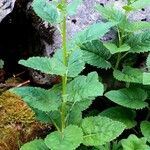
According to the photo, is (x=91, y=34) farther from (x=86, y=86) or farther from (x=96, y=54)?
(x=96, y=54)

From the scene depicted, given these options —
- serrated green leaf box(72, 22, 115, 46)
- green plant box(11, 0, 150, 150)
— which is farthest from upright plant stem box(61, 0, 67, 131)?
serrated green leaf box(72, 22, 115, 46)

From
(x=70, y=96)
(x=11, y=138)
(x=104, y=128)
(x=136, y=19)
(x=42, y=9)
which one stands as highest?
(x=42, y=9)

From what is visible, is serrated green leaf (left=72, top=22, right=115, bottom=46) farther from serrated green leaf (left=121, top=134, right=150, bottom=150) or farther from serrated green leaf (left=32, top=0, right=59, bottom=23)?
serrated green leaf (left=121, top=134, right=150, bottom=150)

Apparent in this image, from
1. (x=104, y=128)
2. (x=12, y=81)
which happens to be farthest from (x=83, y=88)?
(x=12, y=81)

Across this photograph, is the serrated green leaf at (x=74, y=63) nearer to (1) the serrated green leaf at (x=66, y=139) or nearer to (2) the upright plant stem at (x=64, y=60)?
(2) the upright plant stem at (x=64, y=60)

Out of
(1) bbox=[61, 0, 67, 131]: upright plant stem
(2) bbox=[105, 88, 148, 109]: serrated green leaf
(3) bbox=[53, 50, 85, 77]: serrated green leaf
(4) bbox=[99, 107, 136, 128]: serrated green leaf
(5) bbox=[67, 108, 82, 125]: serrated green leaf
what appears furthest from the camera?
(4) bbox=[99, 107, 136, 128]: serrated green leaf

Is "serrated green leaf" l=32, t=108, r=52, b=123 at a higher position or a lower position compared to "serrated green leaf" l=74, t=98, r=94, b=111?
lower

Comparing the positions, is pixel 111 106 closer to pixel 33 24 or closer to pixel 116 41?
pixel 116 41

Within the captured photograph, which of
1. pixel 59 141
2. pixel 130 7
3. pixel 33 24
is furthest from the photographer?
pixel 33 24
